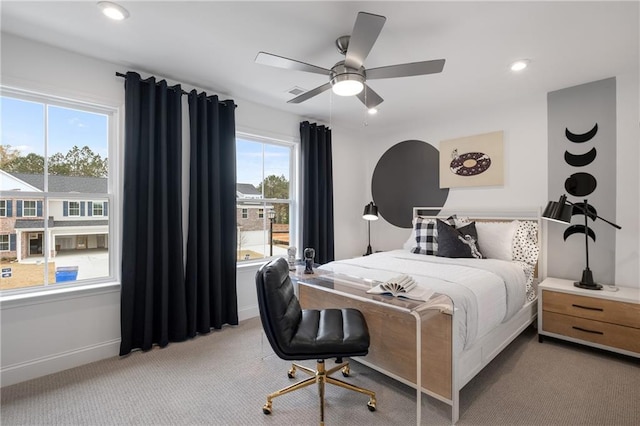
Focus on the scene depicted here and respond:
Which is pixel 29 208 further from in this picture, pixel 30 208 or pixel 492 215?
pixel 492 215

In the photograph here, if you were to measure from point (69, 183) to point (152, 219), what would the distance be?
724 mm

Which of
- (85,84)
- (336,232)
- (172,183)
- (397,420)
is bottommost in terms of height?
(397,420)

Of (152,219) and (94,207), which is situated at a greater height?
(94,207)

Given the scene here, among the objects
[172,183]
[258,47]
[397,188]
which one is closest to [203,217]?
[172,183]

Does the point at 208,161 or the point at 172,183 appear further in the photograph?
the point at 208,161

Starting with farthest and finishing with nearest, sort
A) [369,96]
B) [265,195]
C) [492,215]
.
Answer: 1. [265,195]
2. [492,215]
3. [369,96]

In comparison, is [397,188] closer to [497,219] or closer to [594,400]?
[497,219]

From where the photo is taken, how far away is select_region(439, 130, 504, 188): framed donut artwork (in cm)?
357

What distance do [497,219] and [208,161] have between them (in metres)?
3.36

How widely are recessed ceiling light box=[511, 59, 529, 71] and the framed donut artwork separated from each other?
1033mm

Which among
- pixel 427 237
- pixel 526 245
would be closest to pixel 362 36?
pixel 427 237

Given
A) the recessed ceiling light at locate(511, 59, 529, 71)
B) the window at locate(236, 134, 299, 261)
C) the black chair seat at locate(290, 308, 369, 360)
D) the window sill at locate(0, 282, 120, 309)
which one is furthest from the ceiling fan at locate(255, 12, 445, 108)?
the window sill at locate(0, 282, 120, 309)

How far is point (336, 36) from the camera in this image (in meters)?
2.18

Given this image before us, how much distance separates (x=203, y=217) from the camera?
3029 millimetres
